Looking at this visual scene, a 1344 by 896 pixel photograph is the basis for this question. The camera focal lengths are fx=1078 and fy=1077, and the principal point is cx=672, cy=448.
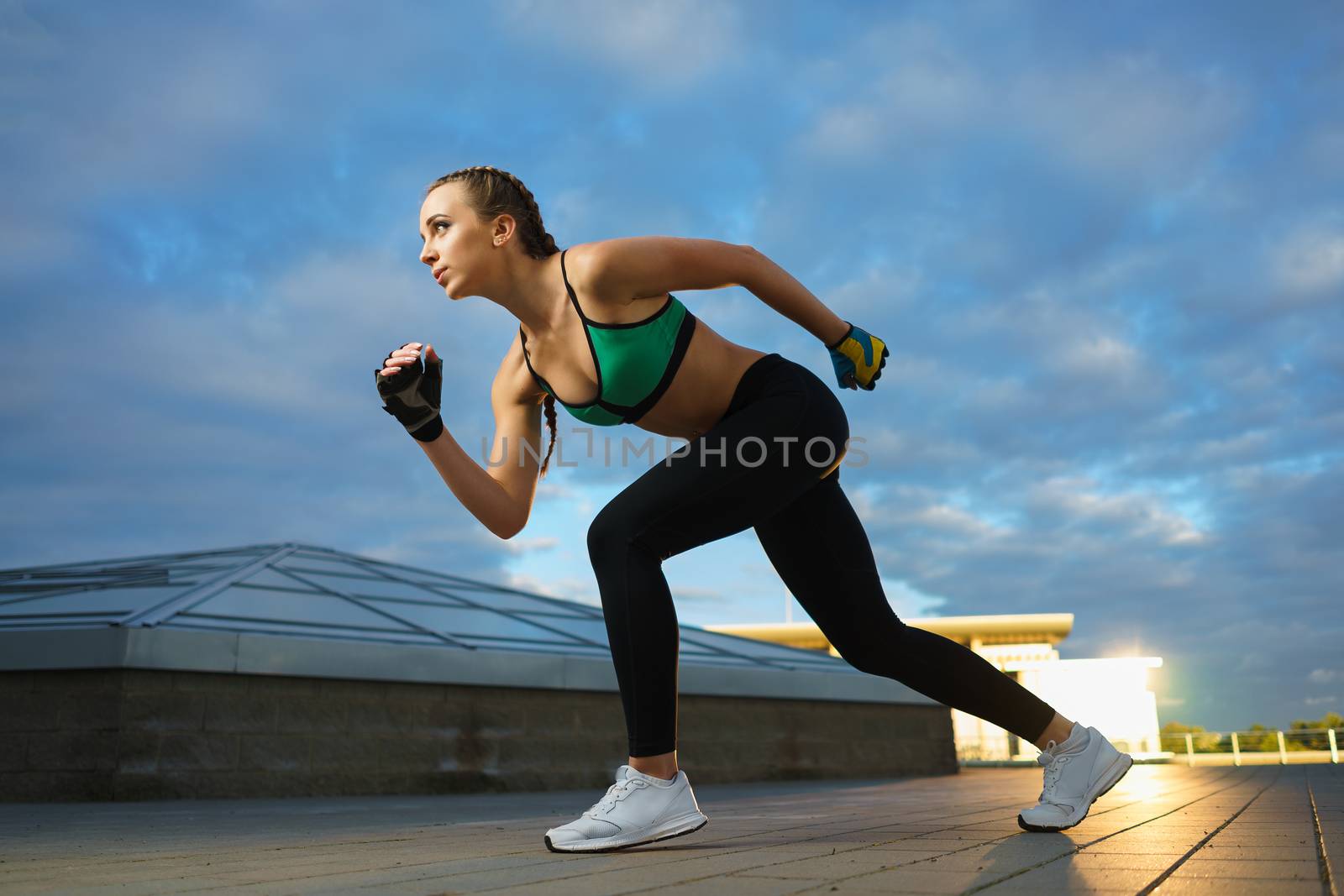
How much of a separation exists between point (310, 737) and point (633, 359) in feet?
18.2

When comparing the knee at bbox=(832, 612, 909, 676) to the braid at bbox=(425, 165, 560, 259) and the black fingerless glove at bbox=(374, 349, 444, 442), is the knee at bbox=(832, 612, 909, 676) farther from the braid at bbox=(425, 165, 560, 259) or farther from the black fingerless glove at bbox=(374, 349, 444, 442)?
the braid at bbox=(425, 165, 560, 259)

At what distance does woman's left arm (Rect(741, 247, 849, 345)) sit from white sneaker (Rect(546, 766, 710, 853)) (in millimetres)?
1237

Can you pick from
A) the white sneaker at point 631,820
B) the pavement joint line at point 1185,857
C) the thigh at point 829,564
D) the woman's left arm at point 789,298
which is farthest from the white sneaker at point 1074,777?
the woman's left arm at point 789,298

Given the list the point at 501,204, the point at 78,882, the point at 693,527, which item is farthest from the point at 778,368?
the point at 78,882

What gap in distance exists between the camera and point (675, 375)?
283 centimetres

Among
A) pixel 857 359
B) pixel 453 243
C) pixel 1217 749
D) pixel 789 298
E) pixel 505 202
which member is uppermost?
pixel 505 202

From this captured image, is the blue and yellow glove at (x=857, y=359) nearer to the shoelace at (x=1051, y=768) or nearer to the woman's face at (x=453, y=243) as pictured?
the woman's face at (x=453, y=243)

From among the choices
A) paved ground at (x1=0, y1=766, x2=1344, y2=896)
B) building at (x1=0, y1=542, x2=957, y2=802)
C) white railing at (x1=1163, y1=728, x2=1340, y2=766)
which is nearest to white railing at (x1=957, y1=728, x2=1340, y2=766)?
white railing at (x1=1163, y1=728, x2=1340, y2=766)

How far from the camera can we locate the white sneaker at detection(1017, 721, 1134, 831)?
9.93ft

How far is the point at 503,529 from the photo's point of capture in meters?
3.18

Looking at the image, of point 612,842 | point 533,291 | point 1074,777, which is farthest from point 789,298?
point 1074,777

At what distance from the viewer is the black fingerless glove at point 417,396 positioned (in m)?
2.77

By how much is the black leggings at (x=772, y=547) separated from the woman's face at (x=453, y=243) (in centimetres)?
75

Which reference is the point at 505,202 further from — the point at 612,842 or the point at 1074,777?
the point at 1074,777
